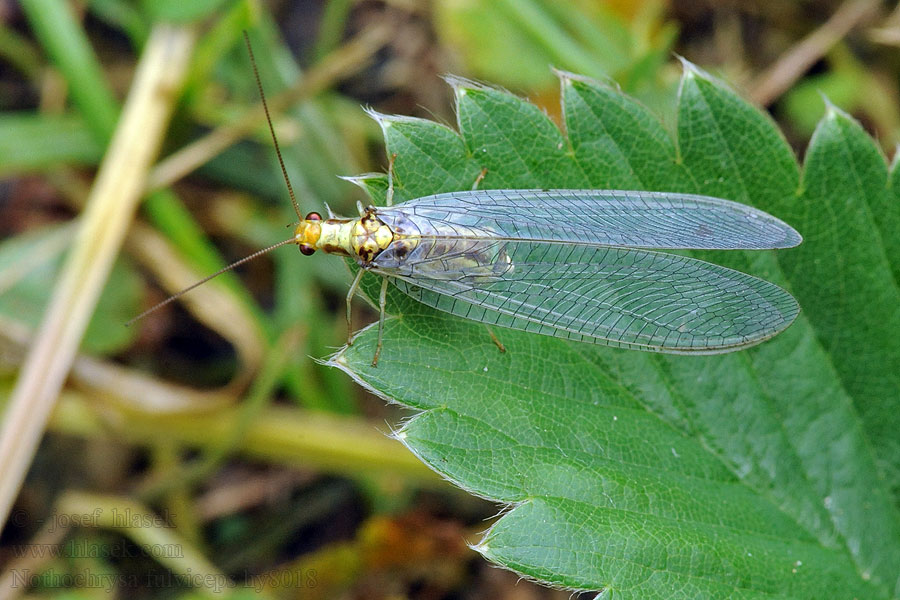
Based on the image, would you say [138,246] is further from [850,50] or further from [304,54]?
[850,50]

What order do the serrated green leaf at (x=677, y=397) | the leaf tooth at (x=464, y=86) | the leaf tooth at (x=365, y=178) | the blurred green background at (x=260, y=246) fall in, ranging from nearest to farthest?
the serrated green leaf at (x=677, y=397) < the leaf tooth at (x=365, y=178) < the leaf tooth at (x=464, y=86) < the blurred green background at (x=260, y=246)

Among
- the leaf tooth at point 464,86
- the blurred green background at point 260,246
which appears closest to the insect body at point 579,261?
the leaf tooth at point 464,86

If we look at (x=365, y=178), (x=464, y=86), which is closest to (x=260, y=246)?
(x=365, y=178)

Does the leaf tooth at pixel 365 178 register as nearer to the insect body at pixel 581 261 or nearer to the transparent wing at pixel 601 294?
the insect body at pixel 581 261

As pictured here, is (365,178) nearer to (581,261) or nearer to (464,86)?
(464,86)

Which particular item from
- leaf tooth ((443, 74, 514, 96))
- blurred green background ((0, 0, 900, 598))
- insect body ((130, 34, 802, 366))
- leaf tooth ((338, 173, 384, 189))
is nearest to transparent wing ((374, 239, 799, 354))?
insect body ((130, 34, 802, 366))

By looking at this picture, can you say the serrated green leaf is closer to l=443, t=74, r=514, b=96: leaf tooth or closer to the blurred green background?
l=443, t=74, r=514, b=96: leaf tooth

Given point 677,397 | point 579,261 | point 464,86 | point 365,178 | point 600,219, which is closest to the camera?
point 365,178
